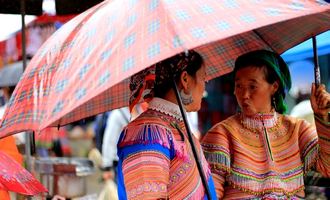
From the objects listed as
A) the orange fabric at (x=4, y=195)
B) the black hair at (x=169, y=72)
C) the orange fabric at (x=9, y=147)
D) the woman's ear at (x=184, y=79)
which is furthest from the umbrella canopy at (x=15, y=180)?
the woman's ear at (x=184, y=79)

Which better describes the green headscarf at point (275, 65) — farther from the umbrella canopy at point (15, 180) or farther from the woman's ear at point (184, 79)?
the umbrella canopy at point (15, 180)

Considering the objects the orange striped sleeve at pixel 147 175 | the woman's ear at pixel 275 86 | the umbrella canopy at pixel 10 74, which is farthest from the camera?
the umbrella canopy at pixel 10 74

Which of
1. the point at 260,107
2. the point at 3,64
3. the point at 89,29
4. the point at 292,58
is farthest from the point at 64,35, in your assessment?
the point at 3,64

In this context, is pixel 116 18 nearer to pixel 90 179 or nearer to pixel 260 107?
pixel 260 107

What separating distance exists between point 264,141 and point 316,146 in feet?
0.86

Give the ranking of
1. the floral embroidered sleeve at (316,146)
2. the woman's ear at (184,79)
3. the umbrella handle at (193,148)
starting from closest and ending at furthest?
the umbrella handle at (193,148) → the woman's ear at (184,79) → the floral embroidered sleeve at (316,146)

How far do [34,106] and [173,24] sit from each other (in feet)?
2.19

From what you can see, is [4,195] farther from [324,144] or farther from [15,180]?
[324,144]

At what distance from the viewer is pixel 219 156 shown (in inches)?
117

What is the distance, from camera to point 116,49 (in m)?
2.20

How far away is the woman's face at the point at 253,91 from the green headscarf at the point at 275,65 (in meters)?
0.04

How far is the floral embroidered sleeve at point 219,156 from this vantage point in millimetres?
2957

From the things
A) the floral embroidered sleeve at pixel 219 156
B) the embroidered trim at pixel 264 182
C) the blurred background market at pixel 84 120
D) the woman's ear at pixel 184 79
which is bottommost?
the blurred background market at pixel 84 120

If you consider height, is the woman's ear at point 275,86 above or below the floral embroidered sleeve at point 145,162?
above
